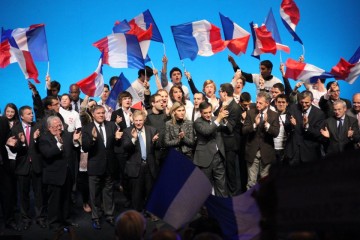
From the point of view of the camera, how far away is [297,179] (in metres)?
3.00

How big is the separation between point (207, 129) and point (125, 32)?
2847 millimetres

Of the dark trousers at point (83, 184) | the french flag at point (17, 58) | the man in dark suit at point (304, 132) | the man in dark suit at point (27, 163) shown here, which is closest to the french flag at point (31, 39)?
the french flag at point (17, 58)

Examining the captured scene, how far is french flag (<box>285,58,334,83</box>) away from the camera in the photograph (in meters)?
9.48

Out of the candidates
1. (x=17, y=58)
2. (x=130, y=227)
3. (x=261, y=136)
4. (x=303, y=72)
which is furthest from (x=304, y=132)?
(x=130, y=227)

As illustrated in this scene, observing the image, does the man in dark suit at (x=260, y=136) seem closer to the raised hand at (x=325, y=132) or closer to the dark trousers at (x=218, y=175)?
the dark trousers at (x=218, y=175)

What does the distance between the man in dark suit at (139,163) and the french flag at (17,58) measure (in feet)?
8.54

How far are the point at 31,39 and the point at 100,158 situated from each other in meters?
3.01

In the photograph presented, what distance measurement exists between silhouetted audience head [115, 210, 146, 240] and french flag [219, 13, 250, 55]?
7.08 m

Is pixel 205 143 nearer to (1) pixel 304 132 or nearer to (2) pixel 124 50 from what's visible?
(1) pixel 304 132

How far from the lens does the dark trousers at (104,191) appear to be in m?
8.09

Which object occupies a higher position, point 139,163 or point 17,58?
point 17,58

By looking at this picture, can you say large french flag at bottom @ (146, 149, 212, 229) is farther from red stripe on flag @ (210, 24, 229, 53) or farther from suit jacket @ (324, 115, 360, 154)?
red stripe on flag @ (210, 24, 229, 53)

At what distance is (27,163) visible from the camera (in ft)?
26.3

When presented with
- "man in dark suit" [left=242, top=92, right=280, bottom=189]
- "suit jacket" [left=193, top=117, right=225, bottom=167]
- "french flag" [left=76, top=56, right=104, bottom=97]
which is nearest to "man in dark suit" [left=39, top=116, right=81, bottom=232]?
"suit jacket" [left=193, top=117, right=225, bottom=167]
